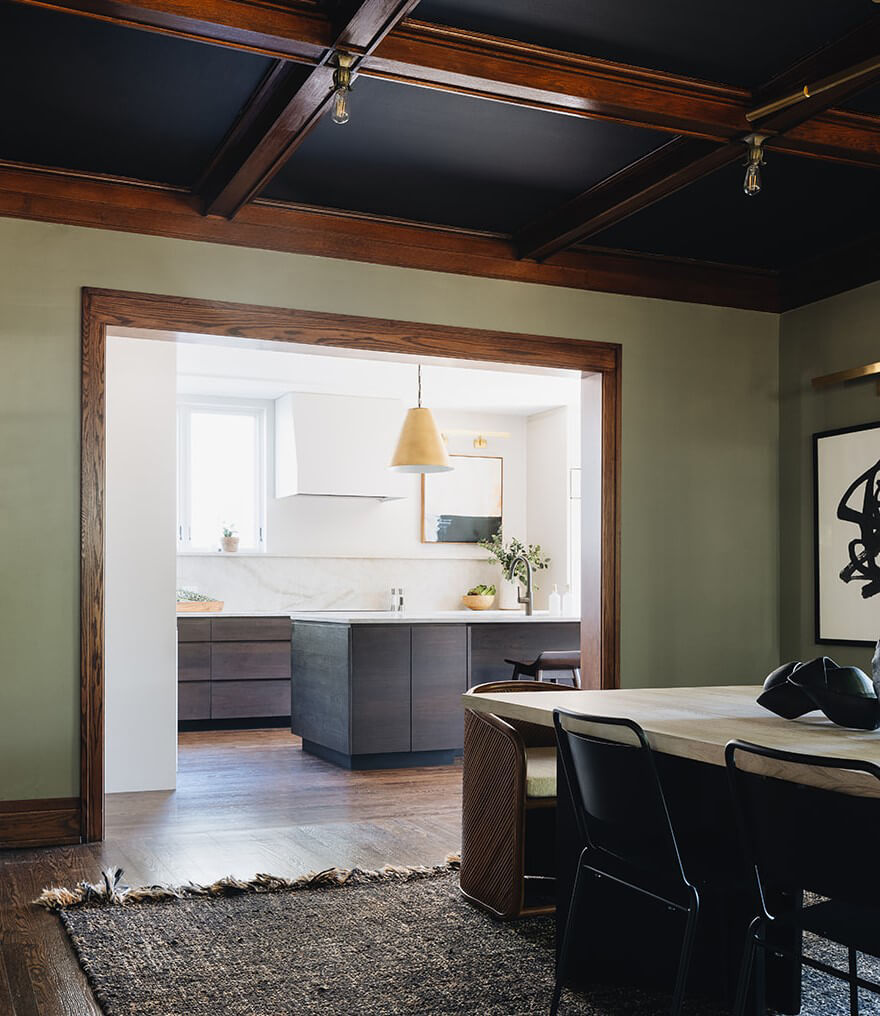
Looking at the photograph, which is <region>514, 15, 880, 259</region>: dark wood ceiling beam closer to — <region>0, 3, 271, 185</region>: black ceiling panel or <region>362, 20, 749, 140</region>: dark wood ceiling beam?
<region>362, 20, 749, 140</region>: dark wood ceiling beam

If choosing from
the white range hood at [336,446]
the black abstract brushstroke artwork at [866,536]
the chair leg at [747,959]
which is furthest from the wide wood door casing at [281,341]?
the white range hood at [336,446]

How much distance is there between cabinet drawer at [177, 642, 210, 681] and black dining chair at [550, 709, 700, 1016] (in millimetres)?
5610

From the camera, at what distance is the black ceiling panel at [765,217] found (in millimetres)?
4395

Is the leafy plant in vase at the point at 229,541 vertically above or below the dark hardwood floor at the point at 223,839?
above

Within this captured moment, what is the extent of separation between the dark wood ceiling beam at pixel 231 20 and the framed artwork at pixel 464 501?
655cm

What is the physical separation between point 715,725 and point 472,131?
2368 mm

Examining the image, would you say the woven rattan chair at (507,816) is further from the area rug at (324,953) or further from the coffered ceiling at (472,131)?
the coffered ceiling at (472,131)

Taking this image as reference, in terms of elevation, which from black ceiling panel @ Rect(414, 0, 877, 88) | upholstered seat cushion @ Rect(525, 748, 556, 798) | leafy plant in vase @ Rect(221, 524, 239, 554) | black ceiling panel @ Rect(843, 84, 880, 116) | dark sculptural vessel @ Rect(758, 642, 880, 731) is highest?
black ceiling panel @ Rect(414, 0, 877, 88)

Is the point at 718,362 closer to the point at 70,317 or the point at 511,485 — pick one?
the point at 70,317

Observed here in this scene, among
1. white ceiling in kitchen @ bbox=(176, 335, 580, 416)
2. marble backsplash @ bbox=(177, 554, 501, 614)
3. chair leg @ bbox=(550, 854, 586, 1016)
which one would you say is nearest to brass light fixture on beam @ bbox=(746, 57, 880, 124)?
chair leg @ bbox=(550, 854, 586, 1016)

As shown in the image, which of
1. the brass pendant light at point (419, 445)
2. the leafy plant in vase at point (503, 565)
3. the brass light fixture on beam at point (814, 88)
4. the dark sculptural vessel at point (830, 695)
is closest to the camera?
the dark sculptural vessel at point (830, 695)

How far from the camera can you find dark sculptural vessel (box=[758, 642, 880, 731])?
2408 mm

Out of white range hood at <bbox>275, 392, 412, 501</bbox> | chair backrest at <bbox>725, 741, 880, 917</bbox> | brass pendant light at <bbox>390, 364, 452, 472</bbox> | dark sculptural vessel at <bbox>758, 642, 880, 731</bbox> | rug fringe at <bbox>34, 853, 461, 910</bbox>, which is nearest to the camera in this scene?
chair backrest at <bbox>725, 741, 880, 917</bbox>

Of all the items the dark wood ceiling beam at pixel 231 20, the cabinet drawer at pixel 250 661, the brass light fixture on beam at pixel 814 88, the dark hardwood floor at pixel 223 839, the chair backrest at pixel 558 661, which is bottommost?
the dark hardwood floor at pixel 223 839
